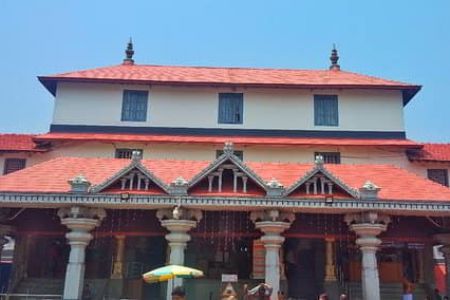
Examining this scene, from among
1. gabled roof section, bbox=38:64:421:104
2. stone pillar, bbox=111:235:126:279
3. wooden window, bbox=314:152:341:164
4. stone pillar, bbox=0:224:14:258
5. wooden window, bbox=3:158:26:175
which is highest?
gabled roof section, bbox=38:64:421:104

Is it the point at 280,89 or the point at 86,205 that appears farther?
the point at 280,89

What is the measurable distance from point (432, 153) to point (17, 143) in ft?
69.7

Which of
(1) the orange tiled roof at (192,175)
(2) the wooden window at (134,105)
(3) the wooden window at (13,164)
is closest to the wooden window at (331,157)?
(1) the orange tiled roof at (192,175)

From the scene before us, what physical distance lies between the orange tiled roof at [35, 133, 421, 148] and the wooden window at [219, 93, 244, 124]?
1206mm

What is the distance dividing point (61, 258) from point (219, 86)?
11762mm

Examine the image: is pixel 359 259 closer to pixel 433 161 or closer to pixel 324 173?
pixel 324 173

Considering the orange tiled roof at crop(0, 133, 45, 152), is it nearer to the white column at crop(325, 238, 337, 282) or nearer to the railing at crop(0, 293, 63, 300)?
the railing at crop(0, 293, 63, 300)

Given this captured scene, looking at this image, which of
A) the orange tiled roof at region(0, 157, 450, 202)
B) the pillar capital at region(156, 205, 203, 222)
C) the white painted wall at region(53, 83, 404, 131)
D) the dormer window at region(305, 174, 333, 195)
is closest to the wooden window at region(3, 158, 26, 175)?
the white painted wall at region(53, 83, 404, 131)

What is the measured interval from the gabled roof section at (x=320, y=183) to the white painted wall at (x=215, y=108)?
966cm

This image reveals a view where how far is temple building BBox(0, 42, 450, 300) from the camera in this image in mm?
16844

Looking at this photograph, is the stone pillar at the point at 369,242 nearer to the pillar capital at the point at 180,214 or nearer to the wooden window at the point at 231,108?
the pillar capital at the point at 180,214

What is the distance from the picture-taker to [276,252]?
1688 centimetres

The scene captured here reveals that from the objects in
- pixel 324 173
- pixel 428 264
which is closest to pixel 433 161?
pixel 428 264

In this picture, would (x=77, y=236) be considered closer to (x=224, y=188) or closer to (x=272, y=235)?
(x=224, y=188)
